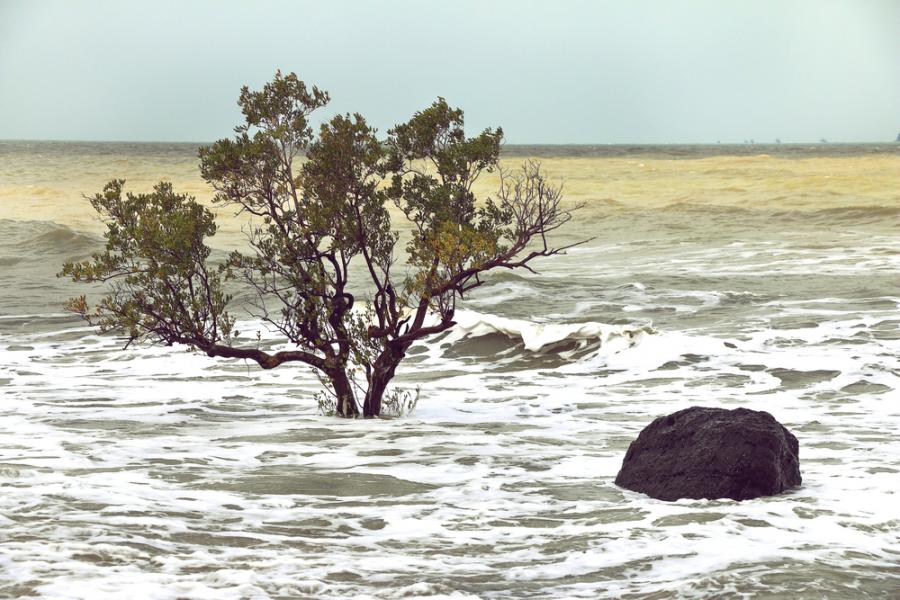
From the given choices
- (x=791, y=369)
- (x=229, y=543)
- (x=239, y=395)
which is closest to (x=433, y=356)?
(x=239, y=395)

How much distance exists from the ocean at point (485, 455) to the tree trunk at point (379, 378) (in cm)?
52

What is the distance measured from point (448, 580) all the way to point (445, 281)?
5951 millimetres

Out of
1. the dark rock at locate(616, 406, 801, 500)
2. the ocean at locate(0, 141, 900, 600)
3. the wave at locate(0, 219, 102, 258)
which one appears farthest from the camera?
the wave at locate(0, 219, 102, 258)

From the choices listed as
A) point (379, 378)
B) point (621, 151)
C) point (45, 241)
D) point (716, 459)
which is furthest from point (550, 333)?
point (621, 151)

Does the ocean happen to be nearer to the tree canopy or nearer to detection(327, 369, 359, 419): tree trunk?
detection(327, 369, 359, 419): tree trunk

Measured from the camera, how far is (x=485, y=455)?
9898 millimetres

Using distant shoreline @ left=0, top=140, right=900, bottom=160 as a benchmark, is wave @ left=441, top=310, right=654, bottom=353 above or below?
below

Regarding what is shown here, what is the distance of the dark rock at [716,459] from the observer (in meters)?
7.91

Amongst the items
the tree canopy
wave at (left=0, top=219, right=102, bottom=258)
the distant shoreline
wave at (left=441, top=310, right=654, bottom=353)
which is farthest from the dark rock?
the distant shoreline

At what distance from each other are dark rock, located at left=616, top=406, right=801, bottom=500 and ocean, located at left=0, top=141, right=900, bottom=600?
188mm

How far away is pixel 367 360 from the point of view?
1191 cm

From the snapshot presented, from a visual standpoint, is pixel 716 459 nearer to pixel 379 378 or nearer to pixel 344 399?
pixel 379 378

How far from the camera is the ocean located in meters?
6.16

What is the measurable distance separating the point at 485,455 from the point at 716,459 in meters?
2.50
